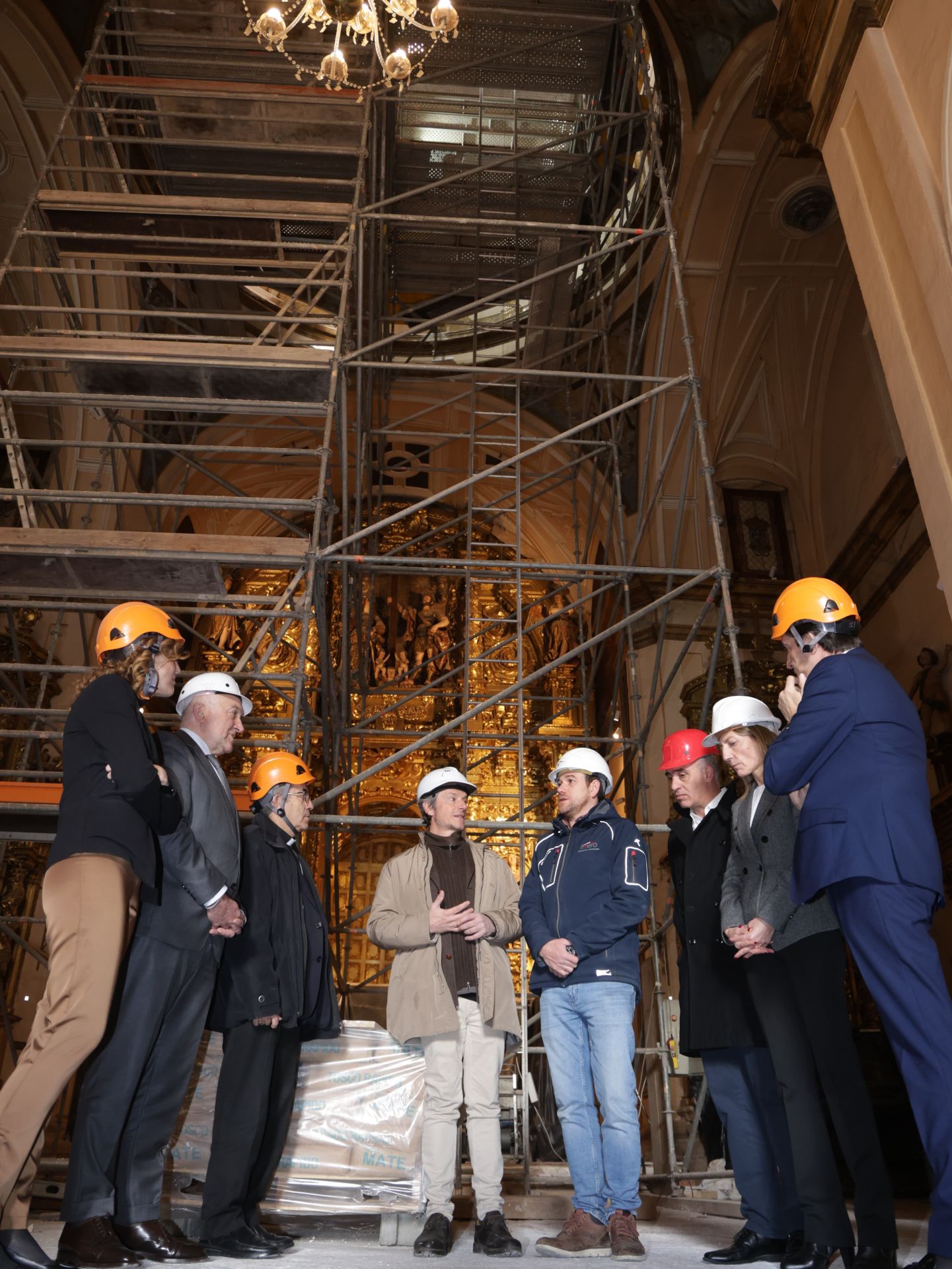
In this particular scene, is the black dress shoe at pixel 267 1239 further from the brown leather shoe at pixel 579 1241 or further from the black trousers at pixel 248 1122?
the brown leather shoe at pixel 579 1241

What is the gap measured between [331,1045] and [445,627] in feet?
36.1

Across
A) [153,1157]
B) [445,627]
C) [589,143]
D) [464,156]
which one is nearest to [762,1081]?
[153,1157]

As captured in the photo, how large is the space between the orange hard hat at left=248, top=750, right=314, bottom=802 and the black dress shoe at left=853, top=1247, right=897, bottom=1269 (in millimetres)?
2340

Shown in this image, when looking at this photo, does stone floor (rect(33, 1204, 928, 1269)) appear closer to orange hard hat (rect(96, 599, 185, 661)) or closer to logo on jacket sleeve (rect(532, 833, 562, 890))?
logo on jacket sleeve (rect(532, 833, 562, 890))

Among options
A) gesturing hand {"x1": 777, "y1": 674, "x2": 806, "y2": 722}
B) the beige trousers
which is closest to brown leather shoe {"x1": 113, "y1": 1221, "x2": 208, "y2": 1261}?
the beige trousers

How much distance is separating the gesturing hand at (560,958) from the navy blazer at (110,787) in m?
1.27

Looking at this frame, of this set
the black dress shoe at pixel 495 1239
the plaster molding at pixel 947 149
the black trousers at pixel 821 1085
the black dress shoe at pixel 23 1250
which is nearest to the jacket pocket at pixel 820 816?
the black trousers at pixel 821 1085

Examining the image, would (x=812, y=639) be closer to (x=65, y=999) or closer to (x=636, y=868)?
(x=636, y=868)

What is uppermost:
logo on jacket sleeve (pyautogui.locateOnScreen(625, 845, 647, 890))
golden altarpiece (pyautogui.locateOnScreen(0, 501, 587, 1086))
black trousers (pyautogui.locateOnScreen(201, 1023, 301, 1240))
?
golden altarpiece (pyautogui.locateOnScreen(0, 501, 587, 1086))

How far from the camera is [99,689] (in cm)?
297

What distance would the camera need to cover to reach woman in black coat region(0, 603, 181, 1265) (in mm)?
2500

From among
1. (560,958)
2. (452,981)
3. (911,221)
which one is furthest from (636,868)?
(911,221)

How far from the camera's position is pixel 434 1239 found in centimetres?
312

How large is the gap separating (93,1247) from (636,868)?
6.11 feet
